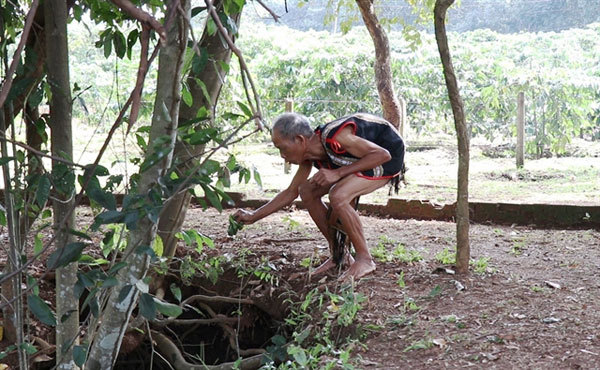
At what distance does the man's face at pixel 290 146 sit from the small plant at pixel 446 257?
1265mm

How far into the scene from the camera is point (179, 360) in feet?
16.1

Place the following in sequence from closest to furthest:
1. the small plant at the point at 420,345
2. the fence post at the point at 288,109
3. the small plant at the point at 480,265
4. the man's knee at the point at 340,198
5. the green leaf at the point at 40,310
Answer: the green leaf at the point at 40,310 → the small plant at the point at 420,345 → the man's knee at the point at 340,198 → the small plant at the point at 480,265 → the fence post at the point at 288,109

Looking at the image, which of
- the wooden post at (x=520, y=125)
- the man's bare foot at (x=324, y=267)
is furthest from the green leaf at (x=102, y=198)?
the wooden post at (x=520, y=125)

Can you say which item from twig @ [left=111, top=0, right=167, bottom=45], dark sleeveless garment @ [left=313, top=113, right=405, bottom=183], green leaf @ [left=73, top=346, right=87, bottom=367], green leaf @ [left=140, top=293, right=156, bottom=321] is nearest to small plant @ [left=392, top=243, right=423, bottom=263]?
dark sleeveless garment @ [left=313, top=113, right=405, bottom=183]

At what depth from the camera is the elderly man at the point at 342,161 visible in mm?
4461

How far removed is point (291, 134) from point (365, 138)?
1.59 ft

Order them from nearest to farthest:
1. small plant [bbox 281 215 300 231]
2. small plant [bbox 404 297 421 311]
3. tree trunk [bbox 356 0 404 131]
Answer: small plant [bbox 404 297 421 311]
small plant [bbox 281 215 300 231]
tree trunk [bbox 356 0 404 131]

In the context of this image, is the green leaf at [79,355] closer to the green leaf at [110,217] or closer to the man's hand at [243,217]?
the green leaf at [110,217]

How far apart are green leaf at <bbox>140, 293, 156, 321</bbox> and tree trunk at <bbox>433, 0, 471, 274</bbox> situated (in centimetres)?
262

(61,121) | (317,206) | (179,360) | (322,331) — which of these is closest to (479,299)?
(322,331)

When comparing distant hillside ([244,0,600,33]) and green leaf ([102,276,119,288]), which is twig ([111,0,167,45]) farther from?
distant hillside ([244,0,600,33])

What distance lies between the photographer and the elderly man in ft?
14.6

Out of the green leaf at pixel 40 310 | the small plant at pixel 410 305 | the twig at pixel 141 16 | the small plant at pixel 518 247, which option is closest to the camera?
the twig at pixel 141 16

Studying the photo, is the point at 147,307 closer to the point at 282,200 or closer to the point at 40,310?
the point at 40,310
